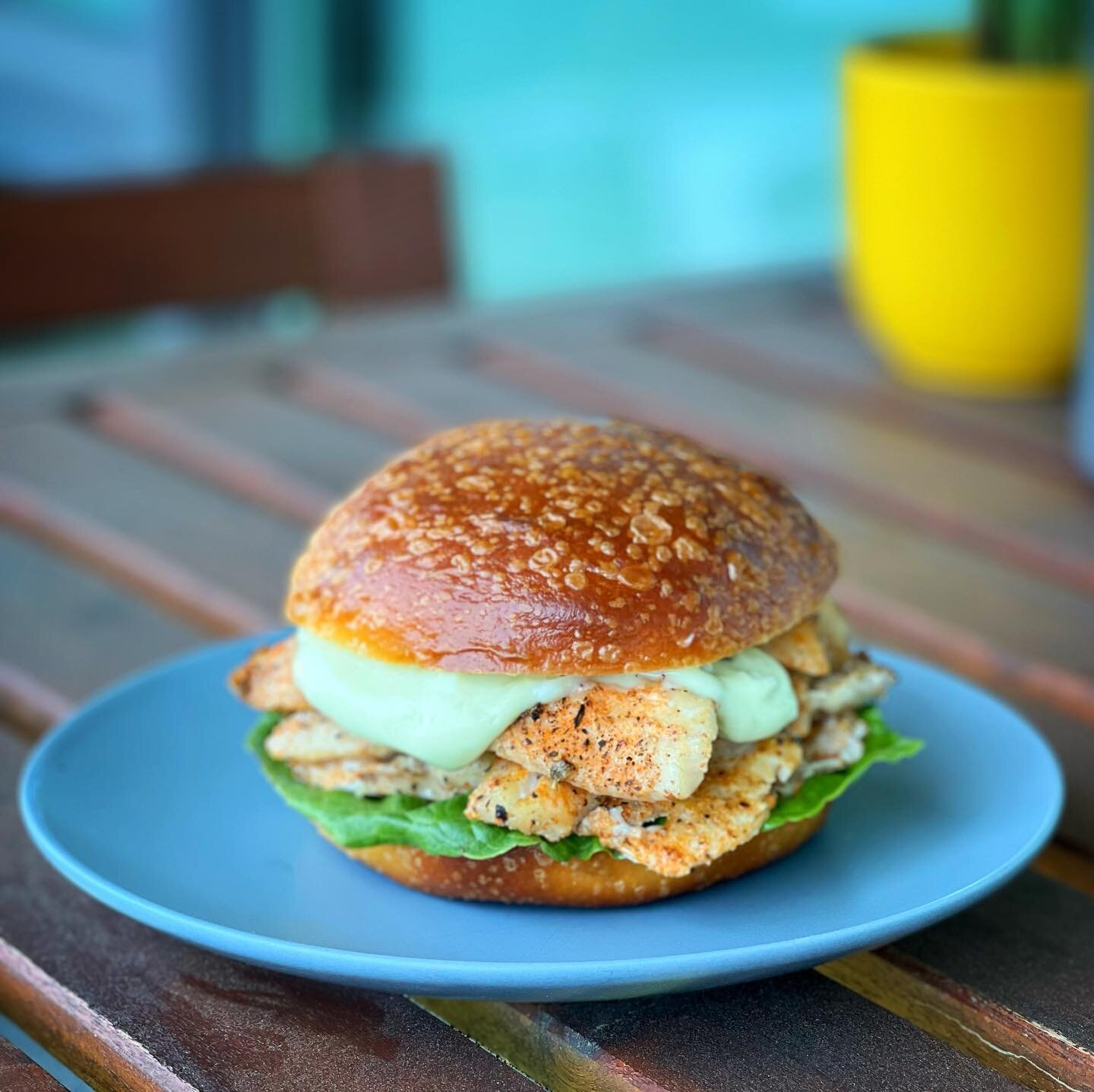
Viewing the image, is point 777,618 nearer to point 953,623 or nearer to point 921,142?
point 953,623

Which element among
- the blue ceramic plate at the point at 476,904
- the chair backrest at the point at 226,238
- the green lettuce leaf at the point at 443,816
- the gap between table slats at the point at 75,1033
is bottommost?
the gap between table slats at the point at 75,1033

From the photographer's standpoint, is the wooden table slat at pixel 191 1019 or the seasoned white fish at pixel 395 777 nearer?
the wooden table slat at pixel 191 1019

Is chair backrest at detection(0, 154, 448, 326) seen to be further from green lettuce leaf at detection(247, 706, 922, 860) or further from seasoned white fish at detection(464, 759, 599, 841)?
seasoned white fish at detection(464, 759, 599, 841)

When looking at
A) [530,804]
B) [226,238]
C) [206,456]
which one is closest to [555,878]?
[530,804]

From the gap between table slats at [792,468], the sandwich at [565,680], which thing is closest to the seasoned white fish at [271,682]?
the sandwich at [565,680]

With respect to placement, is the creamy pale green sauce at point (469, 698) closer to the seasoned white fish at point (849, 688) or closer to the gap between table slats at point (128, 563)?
the seasoned white fish at point (849, 688)

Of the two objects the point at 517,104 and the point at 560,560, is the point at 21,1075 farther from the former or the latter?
the point at 517,104

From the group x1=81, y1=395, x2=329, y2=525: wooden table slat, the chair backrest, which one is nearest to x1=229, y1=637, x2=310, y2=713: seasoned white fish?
x1=81, y1=395, x2=329, y2=525: wooden table slat

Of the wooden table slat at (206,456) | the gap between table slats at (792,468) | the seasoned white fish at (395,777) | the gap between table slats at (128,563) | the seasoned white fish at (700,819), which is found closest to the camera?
the seasoned white fish at (700,819)

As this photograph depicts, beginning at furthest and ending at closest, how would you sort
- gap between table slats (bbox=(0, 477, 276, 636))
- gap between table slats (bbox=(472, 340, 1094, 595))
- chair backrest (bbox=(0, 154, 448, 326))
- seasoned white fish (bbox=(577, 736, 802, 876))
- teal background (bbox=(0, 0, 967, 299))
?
teal background (bbox=(0, 0, 967, 299)) < chair backrest (bbox=(0, 154, 448, 326)) < gap between table slats (bbox=(472, 340, 1094, 595)) < gap between table slats (bbox=(0, 477, 276, 636)) < seasoned white fish (bbox=(577, 736, 802, 876))
